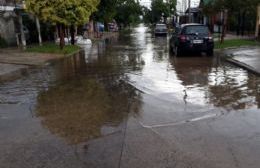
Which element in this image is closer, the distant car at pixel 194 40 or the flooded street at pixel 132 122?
the flooded street at pixel 132 122

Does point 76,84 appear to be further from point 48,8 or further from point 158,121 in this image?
point 48,8

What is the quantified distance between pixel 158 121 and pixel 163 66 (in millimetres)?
8651

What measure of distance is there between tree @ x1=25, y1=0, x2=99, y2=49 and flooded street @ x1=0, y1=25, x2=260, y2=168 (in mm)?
10541

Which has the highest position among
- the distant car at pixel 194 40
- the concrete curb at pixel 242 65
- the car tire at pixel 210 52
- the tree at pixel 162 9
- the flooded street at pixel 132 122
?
the tree at pixel 162 9

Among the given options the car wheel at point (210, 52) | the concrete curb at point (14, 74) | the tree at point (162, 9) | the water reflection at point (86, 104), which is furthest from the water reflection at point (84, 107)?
the tree at point (162, 9)

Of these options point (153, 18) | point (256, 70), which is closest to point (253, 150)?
point (256, 70)

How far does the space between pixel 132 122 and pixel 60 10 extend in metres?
17.0

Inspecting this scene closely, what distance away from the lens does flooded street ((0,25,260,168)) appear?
524cm

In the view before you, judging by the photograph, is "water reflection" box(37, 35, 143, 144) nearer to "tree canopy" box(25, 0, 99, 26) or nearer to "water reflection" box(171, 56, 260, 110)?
"water reflection" box(171, 56, 260, 110)

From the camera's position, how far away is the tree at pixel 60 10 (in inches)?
867

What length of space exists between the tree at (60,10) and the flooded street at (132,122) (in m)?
10.5

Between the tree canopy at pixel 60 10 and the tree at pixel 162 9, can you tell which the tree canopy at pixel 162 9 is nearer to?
the tree at pixel 162 9

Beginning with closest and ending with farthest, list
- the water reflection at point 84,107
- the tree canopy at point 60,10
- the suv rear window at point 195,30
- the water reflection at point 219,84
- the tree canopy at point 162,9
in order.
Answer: the water reflection at point 84,107 < the water reflection at point 219,84 < the suv rear window at point 195,30 < the tree canopy at point 60,10 < the tree canopy at point 162,9

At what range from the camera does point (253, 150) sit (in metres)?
5.45
